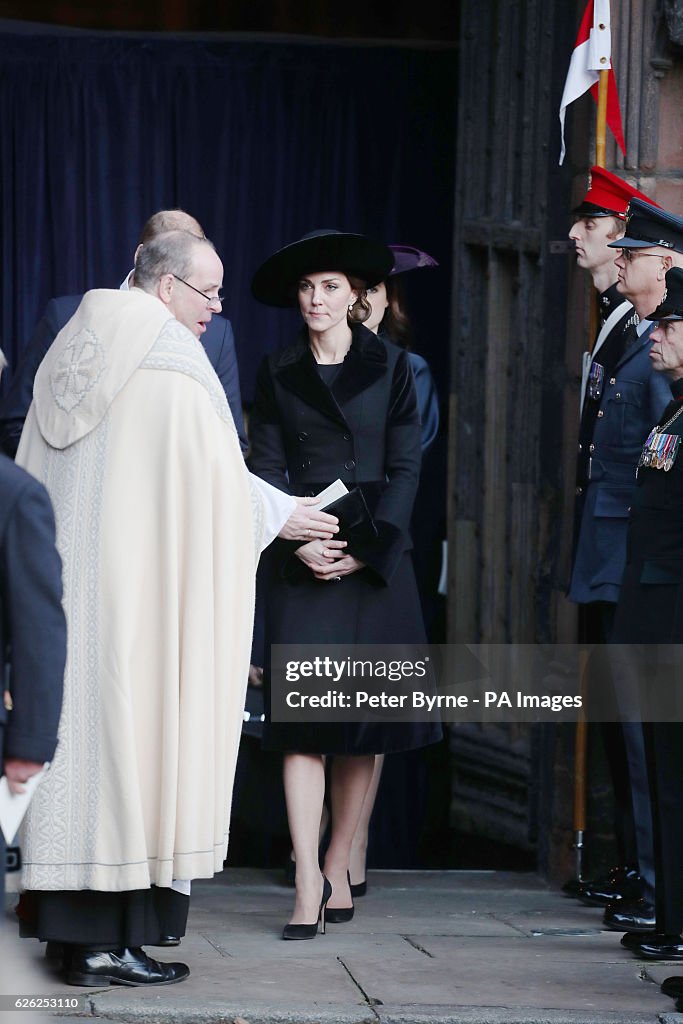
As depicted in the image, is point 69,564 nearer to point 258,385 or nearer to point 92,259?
point 258,385

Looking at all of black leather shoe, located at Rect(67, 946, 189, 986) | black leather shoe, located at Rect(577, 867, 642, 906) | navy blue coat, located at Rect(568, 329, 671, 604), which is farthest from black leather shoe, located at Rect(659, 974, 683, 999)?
navy blue coat, located at Rect(568, 329, 671, 604)

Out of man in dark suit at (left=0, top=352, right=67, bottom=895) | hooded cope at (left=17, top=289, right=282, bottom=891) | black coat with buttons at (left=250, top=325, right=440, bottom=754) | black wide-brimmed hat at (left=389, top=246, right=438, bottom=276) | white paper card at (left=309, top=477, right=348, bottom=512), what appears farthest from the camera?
black wide-brimmed hat at (left=389, top=246, right=438, bottom=276)

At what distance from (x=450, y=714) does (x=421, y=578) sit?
109 centimetres

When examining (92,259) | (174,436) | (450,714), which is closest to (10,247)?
(92,259)

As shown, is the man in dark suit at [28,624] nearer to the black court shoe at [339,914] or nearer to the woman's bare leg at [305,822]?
the woman's bare leg at [305,822]

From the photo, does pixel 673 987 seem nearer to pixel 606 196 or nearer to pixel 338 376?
pixel 338 376

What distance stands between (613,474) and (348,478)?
81 cm

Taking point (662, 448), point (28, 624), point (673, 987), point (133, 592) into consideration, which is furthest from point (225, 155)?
point (28, 624)

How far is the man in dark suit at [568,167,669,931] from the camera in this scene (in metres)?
5.73

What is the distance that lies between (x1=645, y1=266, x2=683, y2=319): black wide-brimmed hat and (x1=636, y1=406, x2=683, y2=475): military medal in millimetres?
236

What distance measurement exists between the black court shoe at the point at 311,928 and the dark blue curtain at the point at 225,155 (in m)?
3.66

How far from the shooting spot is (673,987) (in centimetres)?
471

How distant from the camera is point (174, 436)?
462 centimetres

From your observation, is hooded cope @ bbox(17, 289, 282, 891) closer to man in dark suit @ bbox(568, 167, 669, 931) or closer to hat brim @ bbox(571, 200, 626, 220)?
man in dark suit @ bbox(568, 167, 669, 931)
